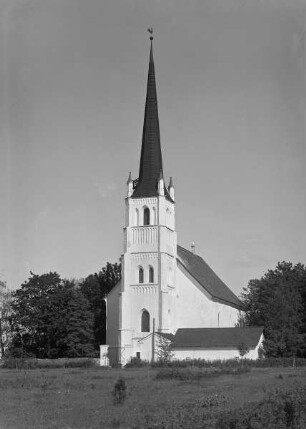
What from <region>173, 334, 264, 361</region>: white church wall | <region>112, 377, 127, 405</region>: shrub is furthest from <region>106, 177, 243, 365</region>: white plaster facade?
<region>112, 377, 127, 405</region>: shrub

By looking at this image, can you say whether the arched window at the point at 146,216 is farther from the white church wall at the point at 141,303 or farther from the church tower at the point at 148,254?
the white church wall at the point at 141,303

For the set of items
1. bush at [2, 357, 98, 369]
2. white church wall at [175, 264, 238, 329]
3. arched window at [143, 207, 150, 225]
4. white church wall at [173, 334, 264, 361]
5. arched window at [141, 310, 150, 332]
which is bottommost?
bush at [2, 357, 98, 369]

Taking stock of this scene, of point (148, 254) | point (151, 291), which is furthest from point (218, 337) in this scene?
point (148, 254)

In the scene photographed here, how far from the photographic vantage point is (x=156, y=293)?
228 ft

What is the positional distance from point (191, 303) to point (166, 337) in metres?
9.96

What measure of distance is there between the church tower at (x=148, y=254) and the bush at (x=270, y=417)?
172ft

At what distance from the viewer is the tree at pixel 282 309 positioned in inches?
2509

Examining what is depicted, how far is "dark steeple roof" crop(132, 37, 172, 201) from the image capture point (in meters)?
72.9

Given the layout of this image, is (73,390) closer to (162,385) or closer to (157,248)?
(162,385)

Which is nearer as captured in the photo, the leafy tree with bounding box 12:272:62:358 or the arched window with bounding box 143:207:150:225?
the leafy tree with bounding box 12:272:62:358

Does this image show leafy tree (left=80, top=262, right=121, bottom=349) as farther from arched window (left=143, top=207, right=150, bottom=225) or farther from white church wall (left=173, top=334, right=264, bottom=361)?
white church wall (left=173, top=334, right=264, bottom=361)

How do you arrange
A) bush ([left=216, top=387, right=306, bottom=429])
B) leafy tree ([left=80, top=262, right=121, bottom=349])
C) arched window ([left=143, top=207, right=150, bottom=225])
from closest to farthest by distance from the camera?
1. bush ([left=216, top=387, right=306, bottom=429])
2. arched window ([left=143, top=207, right=150, bottom=225])
3. leafy tree ([left=80, top=262, right=121, bottom=349])

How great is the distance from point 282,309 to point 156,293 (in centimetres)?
1274

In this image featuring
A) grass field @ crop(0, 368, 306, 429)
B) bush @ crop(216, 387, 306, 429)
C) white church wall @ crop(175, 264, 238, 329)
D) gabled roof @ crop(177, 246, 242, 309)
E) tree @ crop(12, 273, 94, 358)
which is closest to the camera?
bush @ crop(216, 387, 306, 429)
